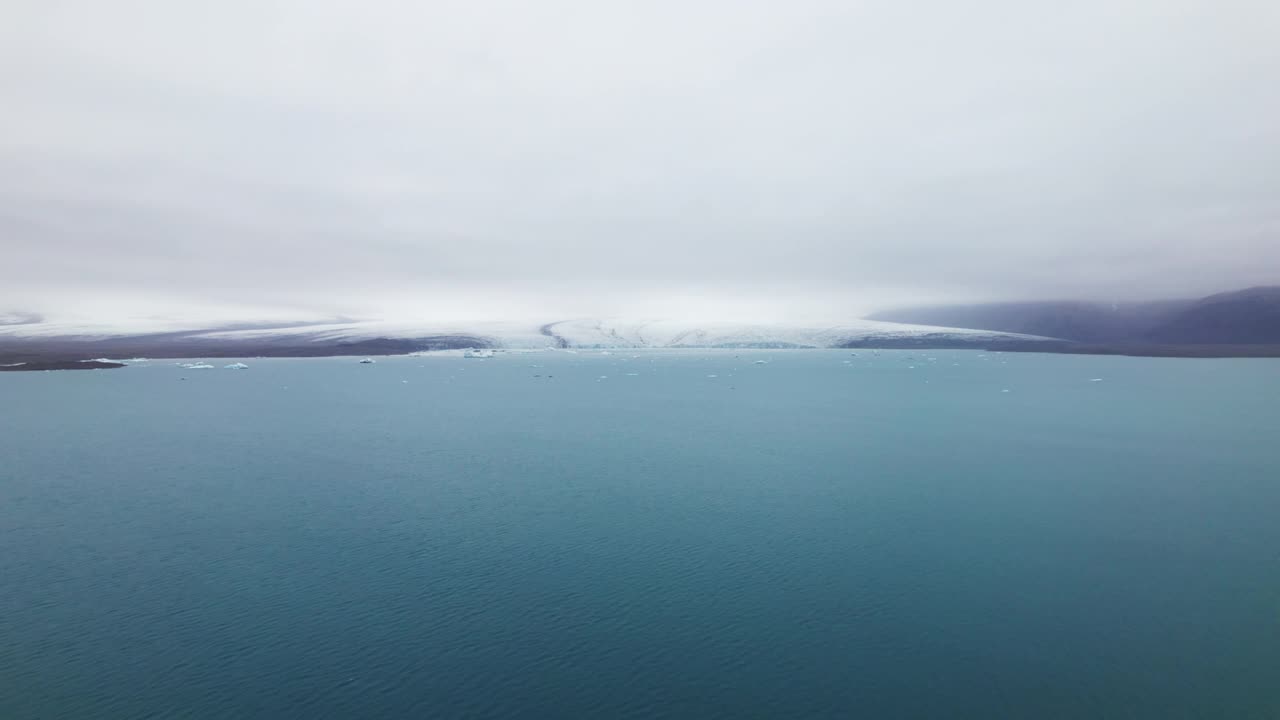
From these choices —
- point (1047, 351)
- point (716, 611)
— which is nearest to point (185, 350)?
point (716, 611)

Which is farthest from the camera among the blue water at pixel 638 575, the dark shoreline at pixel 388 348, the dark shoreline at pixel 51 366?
the dark shoreline at pixel 388 348

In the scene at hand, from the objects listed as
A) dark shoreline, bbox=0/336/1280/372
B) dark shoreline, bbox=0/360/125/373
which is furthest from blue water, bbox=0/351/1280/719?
dark shoreline, bbox=0/336/1280/372

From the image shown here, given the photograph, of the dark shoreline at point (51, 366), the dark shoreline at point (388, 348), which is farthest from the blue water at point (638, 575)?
the dark shoreline at point (388, 348)

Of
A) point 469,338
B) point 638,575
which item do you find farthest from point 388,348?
point 638,575

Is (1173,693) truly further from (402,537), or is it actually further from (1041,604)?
(402,537)

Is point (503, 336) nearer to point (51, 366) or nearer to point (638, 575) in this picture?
point (51, 366)

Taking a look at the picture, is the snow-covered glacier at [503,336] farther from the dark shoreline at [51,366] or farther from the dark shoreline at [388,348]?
the dark shoreline at [51,366]

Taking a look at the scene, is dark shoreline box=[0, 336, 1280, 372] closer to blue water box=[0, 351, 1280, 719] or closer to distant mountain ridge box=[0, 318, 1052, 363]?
distant mountain ridge box=[0, 318, 1052, 363]

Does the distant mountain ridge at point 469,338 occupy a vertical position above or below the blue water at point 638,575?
above
